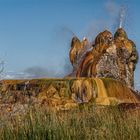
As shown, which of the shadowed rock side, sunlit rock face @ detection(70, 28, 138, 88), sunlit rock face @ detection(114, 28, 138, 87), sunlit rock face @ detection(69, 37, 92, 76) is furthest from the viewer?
sunlit rock face @ detection(69, 37, 92, 76)

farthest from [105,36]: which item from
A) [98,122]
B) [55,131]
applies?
[55,131]

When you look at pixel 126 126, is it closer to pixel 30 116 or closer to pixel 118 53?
pixel 30 116

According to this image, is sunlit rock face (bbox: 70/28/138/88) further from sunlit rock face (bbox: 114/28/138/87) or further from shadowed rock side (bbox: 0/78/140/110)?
shadowed rock side (bbox: 0/78/140/110)

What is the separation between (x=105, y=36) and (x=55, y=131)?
81.4 feet

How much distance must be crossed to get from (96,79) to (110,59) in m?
6.73

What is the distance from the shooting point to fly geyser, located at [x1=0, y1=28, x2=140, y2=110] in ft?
87.7

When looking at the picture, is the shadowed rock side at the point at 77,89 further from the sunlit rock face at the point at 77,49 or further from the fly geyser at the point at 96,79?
the sunlit rock face at the point at 77,49

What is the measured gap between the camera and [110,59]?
34500 millimetres

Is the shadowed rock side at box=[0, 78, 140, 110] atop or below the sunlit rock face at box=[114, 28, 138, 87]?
below

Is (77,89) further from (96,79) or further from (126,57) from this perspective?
(126,57)

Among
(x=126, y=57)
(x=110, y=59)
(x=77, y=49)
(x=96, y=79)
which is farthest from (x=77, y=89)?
(x=77, y=49)

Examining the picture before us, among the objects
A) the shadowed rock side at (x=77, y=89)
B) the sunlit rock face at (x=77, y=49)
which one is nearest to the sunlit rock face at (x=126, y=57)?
the sunlit rock face at (x=77, y=49)

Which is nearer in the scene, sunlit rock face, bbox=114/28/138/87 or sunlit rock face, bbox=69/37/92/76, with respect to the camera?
sunlit rock face, bbox=114/28/138/87

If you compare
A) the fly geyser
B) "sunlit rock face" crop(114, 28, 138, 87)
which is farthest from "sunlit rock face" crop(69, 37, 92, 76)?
"sunlit rock face" crop(114, 28, 138, 87)
